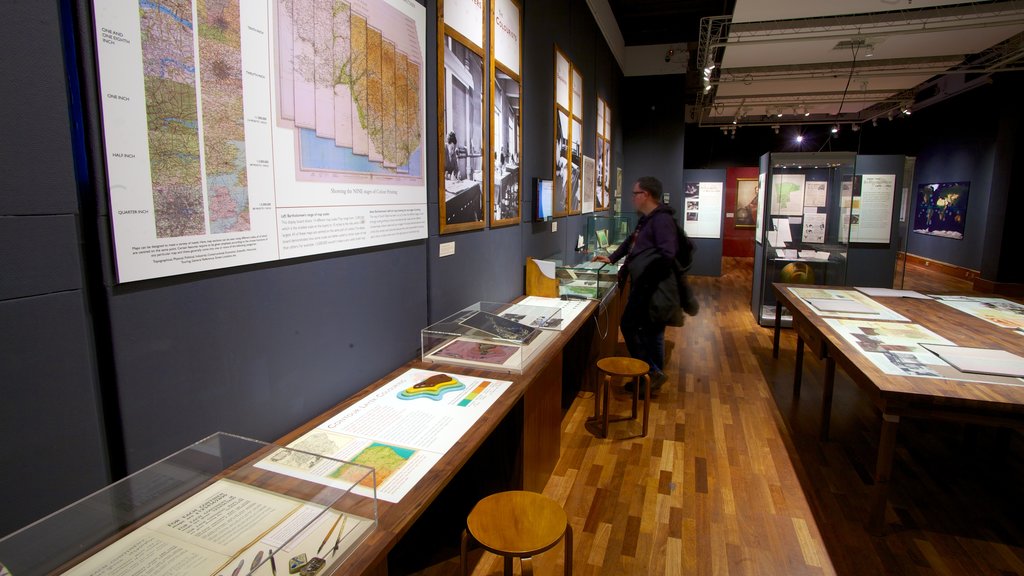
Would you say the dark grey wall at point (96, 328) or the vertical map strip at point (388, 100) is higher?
the vertical map strip at point (388, 100)

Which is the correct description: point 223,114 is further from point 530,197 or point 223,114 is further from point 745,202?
point 745,202

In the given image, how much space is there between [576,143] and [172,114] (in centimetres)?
514

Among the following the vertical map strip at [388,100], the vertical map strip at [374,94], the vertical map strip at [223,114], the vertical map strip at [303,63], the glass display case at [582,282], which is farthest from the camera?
the glass display case at [582,282]

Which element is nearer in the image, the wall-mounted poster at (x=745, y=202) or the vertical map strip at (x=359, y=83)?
the vertical map strip at (x=359, y=83)

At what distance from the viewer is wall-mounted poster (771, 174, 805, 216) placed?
680cm

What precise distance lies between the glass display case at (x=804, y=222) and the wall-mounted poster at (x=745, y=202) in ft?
21.9

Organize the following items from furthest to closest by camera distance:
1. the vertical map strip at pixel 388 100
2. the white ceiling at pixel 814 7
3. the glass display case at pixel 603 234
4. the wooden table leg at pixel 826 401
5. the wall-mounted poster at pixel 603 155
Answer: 1. the wall-mounted poster at pixel 603 155
2. the glass display case at pixel 603 234
3. the white ceiling at pixel 814 7
4. the wooden table leg at pixel 826 401
5. the vertical map strip at pixel 388 100

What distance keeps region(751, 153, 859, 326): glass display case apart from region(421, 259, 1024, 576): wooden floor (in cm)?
252

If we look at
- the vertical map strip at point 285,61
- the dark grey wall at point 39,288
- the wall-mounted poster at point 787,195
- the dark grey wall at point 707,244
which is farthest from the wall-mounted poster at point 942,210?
the dark grey wall at point 39,288

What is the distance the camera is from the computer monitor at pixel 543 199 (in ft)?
15.1

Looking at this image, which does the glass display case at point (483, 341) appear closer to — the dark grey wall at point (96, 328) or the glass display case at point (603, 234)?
the dark grey wall at point (96, 328)

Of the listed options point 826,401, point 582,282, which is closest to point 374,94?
point 582,282

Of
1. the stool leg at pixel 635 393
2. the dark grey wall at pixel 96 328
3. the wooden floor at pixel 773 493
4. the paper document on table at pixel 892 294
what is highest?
the dark grey wall at pixel 96 328

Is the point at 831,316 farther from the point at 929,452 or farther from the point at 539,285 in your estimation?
the point at 539,285
